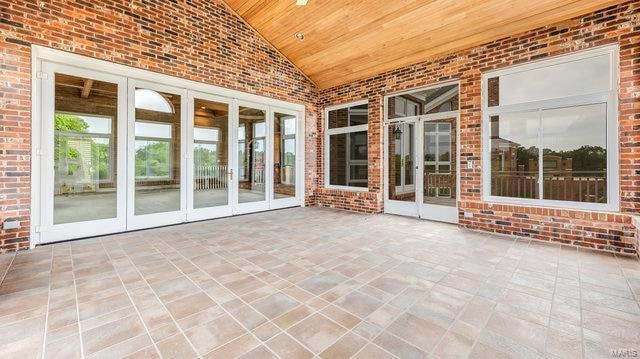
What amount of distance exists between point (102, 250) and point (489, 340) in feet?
13.8

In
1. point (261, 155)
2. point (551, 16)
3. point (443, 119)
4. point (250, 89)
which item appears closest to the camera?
point (551, 16)

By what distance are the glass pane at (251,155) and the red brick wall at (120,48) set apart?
58 centimetres

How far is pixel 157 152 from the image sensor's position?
470 cm

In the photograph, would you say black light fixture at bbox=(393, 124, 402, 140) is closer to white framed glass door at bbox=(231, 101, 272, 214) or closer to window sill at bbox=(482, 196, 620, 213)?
window sill at bbox=(482, 196, 620, 213)

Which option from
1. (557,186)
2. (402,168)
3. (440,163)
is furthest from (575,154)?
(402,168)

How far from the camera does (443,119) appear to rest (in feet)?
17.3

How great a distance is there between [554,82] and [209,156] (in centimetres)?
593

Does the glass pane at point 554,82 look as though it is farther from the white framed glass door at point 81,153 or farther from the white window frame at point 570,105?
the white framed glass door at point 81,153

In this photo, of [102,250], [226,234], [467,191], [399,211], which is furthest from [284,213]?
[467,191]

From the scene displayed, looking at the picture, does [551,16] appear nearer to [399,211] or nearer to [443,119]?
[443,119]

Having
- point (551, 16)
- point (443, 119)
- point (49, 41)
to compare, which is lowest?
point (443, 119)

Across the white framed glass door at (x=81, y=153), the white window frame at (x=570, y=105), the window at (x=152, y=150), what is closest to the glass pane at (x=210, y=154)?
the window at (x=152, y=150)

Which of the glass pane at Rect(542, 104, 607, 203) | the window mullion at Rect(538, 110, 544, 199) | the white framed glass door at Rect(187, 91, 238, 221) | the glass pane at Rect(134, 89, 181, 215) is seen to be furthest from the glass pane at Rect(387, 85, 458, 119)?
the glass pane at Rect(134, 89, 181, 215)

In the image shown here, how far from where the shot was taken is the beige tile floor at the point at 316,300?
1637mm
